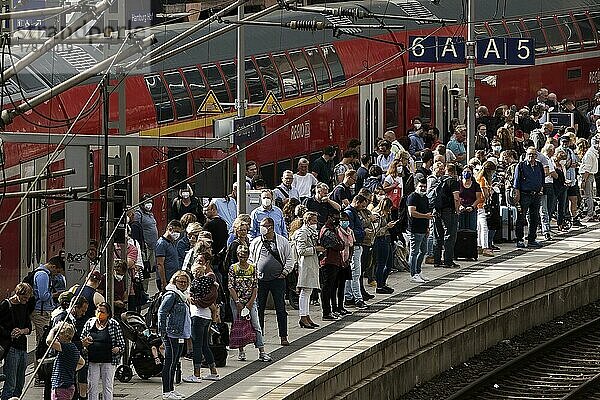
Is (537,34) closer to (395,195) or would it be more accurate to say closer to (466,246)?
(466,246)

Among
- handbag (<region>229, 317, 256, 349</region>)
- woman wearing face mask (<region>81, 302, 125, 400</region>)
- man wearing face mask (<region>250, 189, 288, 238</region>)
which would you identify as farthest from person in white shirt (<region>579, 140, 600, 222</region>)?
woman wearing face mask (<region>81, 302, 125, 400</region>)

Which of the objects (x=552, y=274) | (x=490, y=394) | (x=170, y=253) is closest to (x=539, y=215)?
(x=552, y=274)

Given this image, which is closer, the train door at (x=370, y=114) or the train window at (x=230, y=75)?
the train window at (x=230, y=75)

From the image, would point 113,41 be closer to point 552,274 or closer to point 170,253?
point 170,253

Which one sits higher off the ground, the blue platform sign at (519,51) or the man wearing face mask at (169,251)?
the blue platform sign at (519,51)

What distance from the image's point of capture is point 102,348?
17.2m

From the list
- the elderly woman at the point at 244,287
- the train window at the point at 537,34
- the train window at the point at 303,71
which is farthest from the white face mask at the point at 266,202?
the train window at the point at 537,34

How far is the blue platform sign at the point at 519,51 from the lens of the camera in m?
30.8

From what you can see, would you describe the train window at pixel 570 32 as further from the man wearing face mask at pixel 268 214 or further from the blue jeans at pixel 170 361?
the blue jeans at pixel 170 361

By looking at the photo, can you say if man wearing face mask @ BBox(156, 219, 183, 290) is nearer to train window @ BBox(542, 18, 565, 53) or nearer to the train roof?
the train roof

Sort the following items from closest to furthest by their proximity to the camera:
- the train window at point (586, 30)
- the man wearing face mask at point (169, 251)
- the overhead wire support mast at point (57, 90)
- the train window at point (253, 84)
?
the overhead wire support mast at point (57, 90), the man wearing face mask at point (169, 251), the train window at point (253, 84), the train window at point (586, 30)

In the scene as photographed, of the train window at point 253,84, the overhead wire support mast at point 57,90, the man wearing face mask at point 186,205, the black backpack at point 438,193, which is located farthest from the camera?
the train window at point 253,84

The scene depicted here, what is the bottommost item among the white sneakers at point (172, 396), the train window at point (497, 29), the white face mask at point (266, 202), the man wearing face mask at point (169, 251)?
the white sneakers at point (172, 396)

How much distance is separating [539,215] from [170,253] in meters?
9.62
